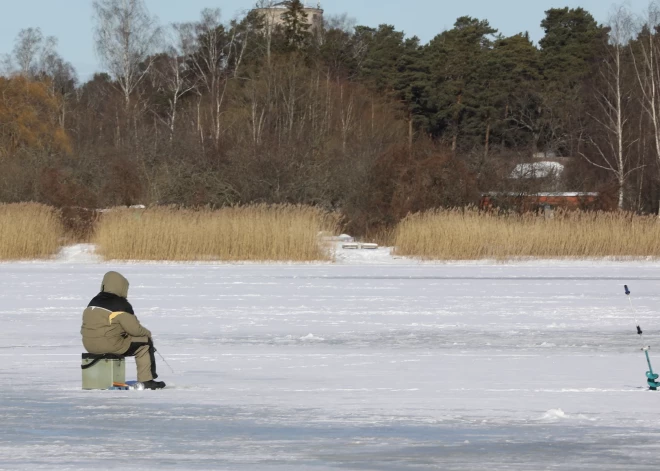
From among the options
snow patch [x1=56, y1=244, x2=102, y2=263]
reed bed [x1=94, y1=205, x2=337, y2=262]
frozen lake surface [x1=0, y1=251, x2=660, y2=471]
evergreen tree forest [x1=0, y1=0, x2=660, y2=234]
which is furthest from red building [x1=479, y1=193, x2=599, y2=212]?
frozen lake surface [x1=0, y1=251, x2=660, y2=471]

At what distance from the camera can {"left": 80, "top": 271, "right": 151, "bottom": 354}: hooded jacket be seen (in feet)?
32.1

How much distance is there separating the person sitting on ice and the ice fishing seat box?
0.05 m

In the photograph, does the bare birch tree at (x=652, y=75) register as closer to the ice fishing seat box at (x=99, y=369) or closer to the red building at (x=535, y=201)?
the red building at (x=535, y=201)

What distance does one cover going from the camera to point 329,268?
1043 inches

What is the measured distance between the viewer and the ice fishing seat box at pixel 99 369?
988 centimetres

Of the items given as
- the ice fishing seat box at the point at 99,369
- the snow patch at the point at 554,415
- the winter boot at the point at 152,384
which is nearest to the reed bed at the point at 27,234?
the ice fishing seat box at the point at 99,369

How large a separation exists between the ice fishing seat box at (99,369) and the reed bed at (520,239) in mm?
19421

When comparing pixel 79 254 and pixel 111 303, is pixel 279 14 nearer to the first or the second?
Answer: pixel 79 254

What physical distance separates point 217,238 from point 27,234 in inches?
186

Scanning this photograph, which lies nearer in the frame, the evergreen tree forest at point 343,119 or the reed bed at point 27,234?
the reed bed at point 27,234

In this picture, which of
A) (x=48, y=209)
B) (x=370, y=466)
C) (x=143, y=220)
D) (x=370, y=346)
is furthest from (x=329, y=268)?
(x=370, y=466)

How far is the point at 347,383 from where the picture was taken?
34.1 feet

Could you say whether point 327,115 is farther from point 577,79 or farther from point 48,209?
point 48,209

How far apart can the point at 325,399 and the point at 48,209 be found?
879 inches
